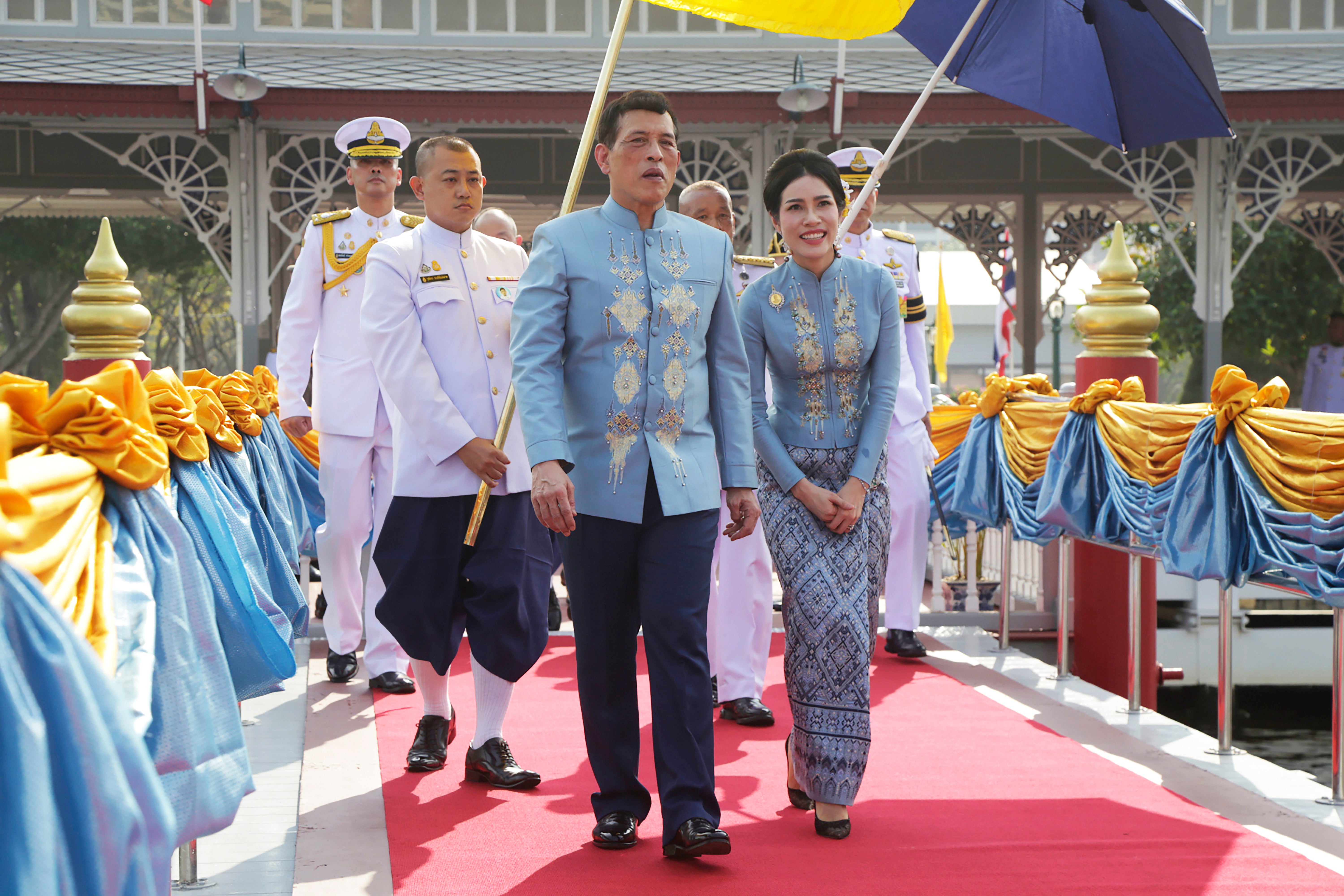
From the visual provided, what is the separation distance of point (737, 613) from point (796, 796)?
1337 millimetres

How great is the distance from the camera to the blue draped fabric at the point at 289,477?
5129mm

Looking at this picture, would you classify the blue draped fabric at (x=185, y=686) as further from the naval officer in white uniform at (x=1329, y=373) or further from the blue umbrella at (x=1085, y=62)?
the naval officer in white uniform at (x=1329, y=373)

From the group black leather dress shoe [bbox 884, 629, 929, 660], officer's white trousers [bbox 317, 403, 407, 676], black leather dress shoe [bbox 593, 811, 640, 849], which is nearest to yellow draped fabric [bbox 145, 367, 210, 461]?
black leather dress shoe [bbox 593, 811, 640, 849]

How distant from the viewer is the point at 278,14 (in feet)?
45.6

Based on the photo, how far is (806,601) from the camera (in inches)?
143

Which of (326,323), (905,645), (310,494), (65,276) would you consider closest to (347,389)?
(326,323)

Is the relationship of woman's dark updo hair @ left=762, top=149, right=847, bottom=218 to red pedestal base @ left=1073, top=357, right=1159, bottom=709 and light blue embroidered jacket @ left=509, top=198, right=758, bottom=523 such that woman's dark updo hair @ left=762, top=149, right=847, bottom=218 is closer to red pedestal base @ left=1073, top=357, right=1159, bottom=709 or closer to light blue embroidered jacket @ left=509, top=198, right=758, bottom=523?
light blue embroidered jacket @ left=509, top=198, right=758, bottom=523

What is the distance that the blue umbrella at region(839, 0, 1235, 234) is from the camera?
4.54 meters

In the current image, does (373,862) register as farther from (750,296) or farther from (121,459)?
(750,296)

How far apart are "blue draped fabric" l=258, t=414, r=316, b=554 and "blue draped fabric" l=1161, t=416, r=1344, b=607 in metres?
3.08

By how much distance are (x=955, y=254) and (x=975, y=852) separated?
4779 cm

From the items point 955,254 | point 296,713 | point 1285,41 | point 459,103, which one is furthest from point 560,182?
point 955,254

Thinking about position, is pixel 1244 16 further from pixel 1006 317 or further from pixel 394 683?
pixel 394 683

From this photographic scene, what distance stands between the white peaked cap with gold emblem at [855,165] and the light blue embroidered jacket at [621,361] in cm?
291
